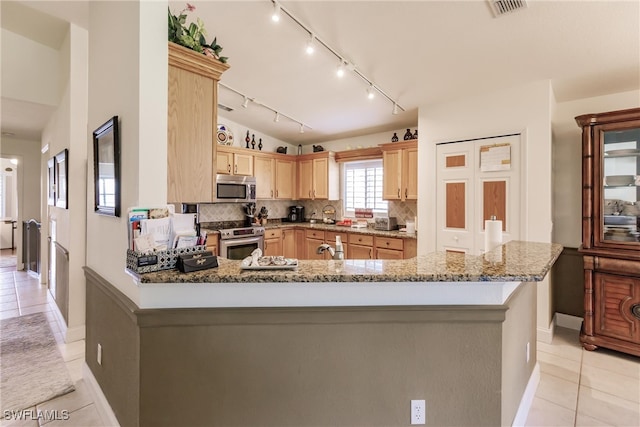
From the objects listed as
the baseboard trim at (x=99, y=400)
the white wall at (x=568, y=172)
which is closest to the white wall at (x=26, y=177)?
the baseboard trim at (x=99, y=400)

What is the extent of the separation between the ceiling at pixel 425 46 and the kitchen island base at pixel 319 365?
6.95 ft

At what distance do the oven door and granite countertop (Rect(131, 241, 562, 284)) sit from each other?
2.97 meters

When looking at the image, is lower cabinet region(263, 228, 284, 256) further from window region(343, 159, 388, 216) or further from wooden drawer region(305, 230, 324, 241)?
window region(343, 159, 388, 216)

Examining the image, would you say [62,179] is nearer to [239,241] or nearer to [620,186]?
[239,241]

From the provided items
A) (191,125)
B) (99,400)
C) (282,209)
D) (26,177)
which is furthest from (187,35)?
(26,177)

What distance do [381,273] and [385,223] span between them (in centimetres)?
339

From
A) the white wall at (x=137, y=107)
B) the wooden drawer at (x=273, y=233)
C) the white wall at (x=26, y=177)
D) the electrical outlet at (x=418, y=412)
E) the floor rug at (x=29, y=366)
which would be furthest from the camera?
the white wall at (x=26, y=177)

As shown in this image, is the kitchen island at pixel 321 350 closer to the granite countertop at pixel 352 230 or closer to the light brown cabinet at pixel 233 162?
the granite countertop at pixel 352 230

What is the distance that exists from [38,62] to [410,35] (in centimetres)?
396

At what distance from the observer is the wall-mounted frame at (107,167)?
1708 millimetres

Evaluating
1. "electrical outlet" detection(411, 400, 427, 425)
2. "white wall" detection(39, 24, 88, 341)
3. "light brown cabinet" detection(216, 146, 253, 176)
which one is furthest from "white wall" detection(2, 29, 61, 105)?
"electrical outlet" detection(411, 400, 427, 425)

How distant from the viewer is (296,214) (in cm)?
602

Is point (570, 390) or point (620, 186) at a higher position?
point (620, 186)

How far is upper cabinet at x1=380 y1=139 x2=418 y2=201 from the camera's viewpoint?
4.21 meters
